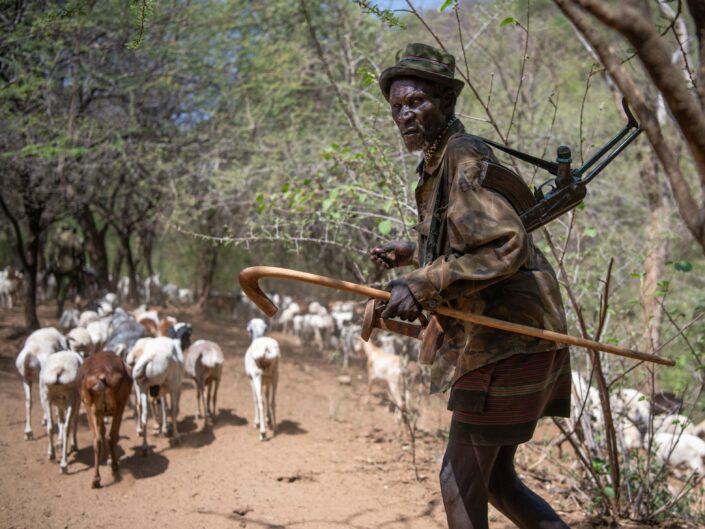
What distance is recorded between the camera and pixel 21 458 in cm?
620

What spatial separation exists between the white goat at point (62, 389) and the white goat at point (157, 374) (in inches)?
23.5

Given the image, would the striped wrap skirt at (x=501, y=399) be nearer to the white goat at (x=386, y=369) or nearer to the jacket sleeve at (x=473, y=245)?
the jacket sleeve at (x=473, y=245)

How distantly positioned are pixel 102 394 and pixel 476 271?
443cm

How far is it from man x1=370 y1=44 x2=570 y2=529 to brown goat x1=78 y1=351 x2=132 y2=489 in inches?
149

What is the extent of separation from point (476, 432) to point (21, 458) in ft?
17.0

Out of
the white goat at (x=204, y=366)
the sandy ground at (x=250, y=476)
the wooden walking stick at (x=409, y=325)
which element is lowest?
the sandy ground at (x=250, y=476)

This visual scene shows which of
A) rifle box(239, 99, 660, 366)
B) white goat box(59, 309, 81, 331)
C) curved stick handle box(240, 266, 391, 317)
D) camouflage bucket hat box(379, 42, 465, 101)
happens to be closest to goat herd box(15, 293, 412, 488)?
white goat box(59, 309, 81, 331)

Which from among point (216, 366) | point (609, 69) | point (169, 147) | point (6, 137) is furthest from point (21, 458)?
point (169, 147)

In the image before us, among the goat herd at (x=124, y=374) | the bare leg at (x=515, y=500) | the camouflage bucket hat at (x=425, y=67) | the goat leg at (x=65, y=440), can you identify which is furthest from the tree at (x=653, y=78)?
the goat leg at (x=65, y=440)

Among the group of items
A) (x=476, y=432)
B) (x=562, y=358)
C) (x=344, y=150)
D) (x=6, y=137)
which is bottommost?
(x=476, y=432)

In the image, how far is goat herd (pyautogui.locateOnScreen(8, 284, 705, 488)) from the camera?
5.72 m

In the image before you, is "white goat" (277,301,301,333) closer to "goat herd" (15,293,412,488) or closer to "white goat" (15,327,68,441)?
"goat herd" (15,293,412,488)

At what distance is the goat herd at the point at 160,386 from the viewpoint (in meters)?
5.72

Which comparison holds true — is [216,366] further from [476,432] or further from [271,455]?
[476,432]
